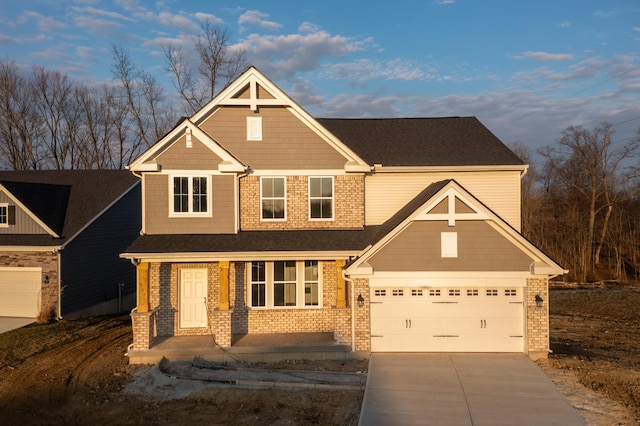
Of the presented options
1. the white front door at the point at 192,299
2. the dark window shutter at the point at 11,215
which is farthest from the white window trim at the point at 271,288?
the dark window shutter at the point at 11,215

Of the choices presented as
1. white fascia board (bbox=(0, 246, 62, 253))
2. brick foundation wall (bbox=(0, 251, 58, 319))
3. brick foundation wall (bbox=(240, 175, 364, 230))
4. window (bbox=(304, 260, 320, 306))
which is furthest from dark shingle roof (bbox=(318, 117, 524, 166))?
brick foundation wall (bbox=(0, 251, 58, 319))

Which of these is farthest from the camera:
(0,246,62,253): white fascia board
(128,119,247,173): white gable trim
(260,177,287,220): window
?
(0,246,62,253): white fascia board

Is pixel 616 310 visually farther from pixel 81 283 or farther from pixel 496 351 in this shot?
pixel 81 283

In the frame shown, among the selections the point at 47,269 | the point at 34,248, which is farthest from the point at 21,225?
the point at 47,269

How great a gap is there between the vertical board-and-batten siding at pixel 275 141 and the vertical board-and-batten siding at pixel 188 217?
4.00 feet

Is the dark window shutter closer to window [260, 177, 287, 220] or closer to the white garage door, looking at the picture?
the white garage door

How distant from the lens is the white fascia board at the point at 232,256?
A: 13.1 meters

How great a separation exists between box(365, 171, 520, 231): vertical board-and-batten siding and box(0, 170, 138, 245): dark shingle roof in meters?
13.4

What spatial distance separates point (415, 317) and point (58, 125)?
4055 cm

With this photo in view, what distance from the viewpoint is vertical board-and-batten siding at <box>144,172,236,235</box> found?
14.3 m

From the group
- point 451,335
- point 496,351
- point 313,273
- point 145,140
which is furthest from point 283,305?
point 145,140

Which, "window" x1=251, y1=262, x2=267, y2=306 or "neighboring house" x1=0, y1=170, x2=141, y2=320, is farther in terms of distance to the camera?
"neighboring house" x1=0, y1=170, x2=141, y2=320

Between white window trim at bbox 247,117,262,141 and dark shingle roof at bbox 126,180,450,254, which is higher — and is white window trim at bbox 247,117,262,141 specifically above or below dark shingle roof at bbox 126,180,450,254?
above

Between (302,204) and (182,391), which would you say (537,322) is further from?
(182,391)
